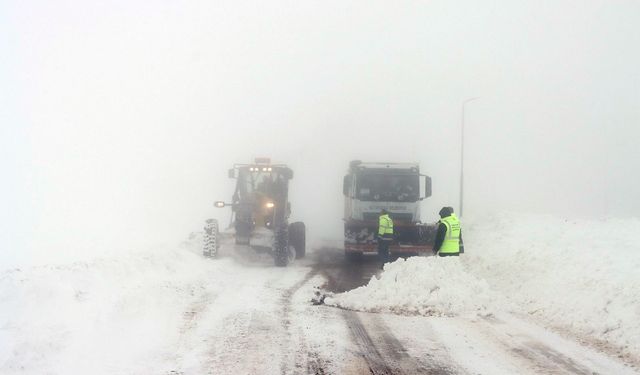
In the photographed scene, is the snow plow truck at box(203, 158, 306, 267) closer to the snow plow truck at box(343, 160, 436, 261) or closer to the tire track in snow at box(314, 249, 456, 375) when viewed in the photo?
the snow plow truck at box(343, 160, 436, 261)

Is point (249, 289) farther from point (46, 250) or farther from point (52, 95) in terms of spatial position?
point (52, 95)

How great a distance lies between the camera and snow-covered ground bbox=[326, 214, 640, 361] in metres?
8.54

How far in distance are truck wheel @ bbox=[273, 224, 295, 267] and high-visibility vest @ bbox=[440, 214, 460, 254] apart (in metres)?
6.82

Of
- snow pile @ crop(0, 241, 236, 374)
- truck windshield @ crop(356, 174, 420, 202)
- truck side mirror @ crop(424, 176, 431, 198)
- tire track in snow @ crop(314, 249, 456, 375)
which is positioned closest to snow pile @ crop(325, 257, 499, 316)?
tire track in snow @ crop(314, 249, 456, 375)

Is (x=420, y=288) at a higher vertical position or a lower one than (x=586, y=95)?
lower

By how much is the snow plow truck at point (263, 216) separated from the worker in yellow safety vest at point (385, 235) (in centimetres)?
270

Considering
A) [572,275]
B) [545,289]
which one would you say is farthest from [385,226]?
[572,275]

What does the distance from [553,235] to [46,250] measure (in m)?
18.8

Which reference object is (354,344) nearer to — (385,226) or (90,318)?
(90,318)

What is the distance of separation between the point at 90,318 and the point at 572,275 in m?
Answer: 8.17

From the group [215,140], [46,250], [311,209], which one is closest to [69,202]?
[311,209]

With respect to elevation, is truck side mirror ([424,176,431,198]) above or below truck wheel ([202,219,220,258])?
above

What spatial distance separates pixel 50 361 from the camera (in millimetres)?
6266

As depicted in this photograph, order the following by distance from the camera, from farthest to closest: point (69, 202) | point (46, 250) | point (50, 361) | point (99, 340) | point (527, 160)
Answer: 1. point (527, 160)
2. point (69, 202)
3. point (46, 250)
4. point (99, 340)
5. point (50, 361)
